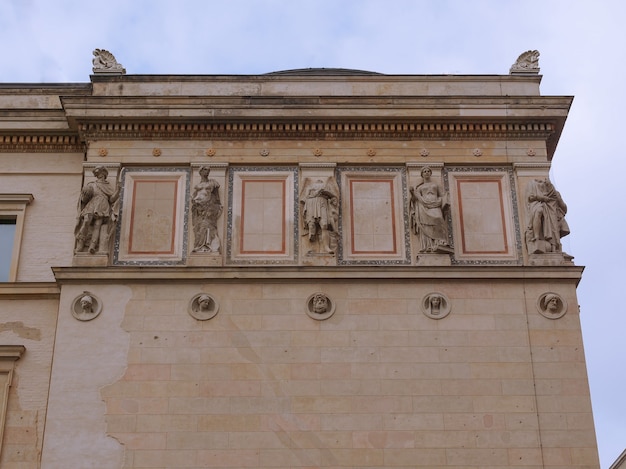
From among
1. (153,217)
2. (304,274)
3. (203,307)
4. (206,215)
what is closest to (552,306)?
(304,274)

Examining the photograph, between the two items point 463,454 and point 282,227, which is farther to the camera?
point 282,227

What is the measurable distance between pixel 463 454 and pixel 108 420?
6281mm

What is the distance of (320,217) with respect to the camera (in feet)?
68.0

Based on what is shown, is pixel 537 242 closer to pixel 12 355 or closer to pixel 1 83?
pixel 12 355

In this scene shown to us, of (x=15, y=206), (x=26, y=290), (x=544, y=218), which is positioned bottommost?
(x=26, y=290)

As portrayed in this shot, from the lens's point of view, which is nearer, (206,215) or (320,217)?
(320,217)

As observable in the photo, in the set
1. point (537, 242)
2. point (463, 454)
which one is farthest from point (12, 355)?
point (537, 242)

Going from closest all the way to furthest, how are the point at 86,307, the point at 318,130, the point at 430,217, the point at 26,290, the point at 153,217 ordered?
the point at 86,307 → the point at 26,290 → the point at 430,217 → the point at 153,217 → the point at 318,130

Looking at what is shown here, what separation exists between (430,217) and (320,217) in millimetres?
2114

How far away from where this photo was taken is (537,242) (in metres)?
20.7

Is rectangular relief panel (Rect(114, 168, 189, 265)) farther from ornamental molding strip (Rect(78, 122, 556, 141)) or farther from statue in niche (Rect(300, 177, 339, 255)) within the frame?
statue in niche (Rect(300, 177, 339, 255))

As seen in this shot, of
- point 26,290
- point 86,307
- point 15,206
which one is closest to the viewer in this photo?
point 86,307

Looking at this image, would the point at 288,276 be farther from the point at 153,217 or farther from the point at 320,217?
the point at 153,217

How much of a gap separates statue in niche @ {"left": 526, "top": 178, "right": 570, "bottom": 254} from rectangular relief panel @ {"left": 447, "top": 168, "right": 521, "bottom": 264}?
32cm
